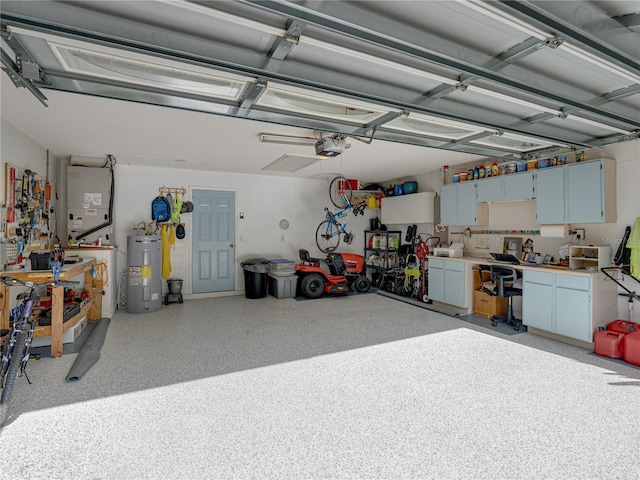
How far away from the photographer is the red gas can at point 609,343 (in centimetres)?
364

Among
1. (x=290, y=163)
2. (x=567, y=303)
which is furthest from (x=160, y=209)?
(x=567, y=303)

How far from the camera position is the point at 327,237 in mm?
7645

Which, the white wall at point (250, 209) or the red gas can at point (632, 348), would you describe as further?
the white wall at point (250, 209)

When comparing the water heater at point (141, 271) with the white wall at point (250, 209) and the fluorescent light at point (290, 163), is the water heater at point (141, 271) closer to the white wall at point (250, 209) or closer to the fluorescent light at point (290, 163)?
the white wall at point (250, 209)

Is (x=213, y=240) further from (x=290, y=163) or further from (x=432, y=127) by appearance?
(x=432, y=127)

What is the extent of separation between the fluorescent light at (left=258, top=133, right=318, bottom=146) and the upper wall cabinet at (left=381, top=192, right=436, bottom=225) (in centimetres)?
322

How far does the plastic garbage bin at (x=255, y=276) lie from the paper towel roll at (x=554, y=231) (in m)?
4.59

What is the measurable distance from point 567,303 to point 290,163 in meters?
4.49

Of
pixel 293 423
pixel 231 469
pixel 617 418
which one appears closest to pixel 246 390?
pixel 293 423

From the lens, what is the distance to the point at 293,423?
2334mm

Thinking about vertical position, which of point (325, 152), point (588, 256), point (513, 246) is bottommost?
point (588, 256)

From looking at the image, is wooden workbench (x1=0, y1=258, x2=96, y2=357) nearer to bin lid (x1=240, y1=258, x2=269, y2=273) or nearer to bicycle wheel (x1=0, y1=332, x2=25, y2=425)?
bicycle wheel (x1=0, y1=332, x2=25, y2=425)

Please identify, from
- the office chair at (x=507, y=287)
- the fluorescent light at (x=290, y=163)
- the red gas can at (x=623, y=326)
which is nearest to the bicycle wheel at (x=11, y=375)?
the fluorescent light at (x=290, y=163)

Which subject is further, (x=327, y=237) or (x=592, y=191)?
(x=327, y=237)
